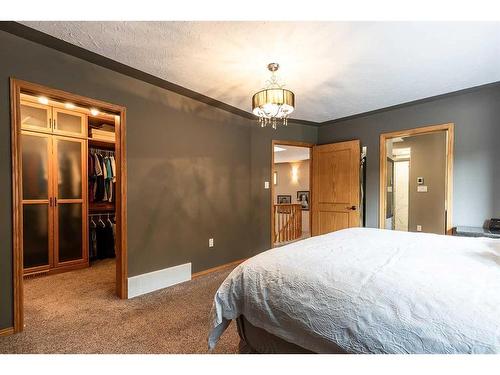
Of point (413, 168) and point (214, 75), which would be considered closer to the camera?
point (214, 75)

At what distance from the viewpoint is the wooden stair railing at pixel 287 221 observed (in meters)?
5.60

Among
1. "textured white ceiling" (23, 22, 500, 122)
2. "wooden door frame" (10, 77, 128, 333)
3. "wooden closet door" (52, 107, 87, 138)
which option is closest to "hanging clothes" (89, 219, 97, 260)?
"wooden closet door" (52, 107, 87, 138)

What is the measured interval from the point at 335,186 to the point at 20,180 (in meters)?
3.92

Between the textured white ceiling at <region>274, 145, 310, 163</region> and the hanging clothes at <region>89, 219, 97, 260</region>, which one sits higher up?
the textured white ceiling at <region>274, 145, 310, 163</region>

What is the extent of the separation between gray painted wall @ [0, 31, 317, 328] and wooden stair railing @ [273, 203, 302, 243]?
5.19 feet

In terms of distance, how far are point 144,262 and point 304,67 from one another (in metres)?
2.61

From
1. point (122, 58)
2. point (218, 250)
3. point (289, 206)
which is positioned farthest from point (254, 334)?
point (289, 206)

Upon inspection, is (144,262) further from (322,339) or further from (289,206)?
(289,206)

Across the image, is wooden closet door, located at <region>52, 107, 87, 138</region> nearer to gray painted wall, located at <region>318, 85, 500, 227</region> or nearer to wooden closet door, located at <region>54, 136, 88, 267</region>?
wooden closet door, located at <region>54, 136, 88, 267</region>

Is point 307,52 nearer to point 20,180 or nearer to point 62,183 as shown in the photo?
point 20,180

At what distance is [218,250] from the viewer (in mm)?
3443

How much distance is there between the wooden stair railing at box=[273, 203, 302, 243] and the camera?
18.4ft

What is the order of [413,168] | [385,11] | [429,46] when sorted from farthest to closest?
[413,168] < [429,46] < [385,11]

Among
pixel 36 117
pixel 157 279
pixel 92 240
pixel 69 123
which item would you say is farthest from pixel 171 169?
pixel 92 240
